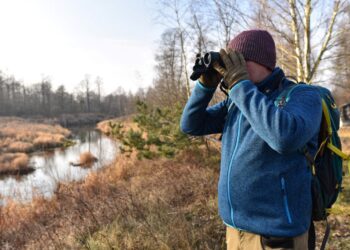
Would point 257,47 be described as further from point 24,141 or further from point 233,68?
point 24,141

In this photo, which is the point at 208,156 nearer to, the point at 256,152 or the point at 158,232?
the point at 158,232

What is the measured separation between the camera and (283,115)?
1.34m

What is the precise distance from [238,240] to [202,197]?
3.39 meters

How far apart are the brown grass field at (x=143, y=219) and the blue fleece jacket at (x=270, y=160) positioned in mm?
448

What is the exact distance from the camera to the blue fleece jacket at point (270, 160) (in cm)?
136

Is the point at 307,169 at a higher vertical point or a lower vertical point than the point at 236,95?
lower

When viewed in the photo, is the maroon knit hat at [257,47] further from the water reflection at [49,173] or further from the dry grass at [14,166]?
the dry grass at [14,166]

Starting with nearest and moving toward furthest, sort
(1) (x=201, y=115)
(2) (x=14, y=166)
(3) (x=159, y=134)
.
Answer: (1) (x=201, y=115) → (3) (x=159, y=134) → (2) (x=14, y=166)

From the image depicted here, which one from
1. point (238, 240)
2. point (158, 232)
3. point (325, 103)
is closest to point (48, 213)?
point (158, 232)

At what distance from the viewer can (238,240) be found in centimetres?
167

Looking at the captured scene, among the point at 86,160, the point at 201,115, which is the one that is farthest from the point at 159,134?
the point at 86,160

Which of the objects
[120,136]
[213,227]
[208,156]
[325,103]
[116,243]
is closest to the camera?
[325,103]

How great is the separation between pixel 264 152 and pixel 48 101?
61856 millimetres

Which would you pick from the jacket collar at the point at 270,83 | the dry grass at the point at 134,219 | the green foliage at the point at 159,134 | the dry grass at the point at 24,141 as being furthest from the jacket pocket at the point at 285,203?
the dry grass at the point at 24,141
